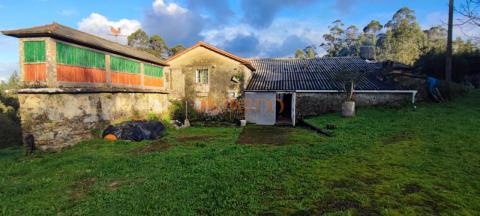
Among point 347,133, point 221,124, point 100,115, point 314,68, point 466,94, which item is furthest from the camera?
point 314,68

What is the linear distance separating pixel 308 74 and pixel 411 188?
16676 mm

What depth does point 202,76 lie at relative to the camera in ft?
64.0

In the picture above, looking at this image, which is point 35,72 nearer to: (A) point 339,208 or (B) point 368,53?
(A) point 339,208

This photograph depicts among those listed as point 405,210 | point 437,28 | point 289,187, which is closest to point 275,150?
point 289,187

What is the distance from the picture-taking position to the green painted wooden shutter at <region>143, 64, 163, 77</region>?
1725cm

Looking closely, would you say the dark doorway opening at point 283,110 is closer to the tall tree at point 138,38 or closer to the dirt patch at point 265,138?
the dirt patch at point 265,138

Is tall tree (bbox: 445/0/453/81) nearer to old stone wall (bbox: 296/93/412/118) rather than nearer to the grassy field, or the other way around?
old stone wall (bbox: 296/93/412/118)

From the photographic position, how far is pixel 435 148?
8070 mm

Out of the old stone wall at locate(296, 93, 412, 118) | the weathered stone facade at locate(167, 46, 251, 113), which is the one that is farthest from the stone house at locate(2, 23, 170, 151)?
the old stone wall at locate(296, 93, 412, 118)

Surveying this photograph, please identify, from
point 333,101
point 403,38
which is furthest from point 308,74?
point 403,38

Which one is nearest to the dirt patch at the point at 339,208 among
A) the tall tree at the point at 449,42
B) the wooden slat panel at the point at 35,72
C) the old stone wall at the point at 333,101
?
the wooden slat panel at the point at 35,72

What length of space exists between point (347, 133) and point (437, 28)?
2286 inches

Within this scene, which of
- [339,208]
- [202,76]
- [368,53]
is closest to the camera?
[339,208]

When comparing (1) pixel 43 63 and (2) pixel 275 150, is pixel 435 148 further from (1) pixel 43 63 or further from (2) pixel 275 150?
(1) pixel 43 63
